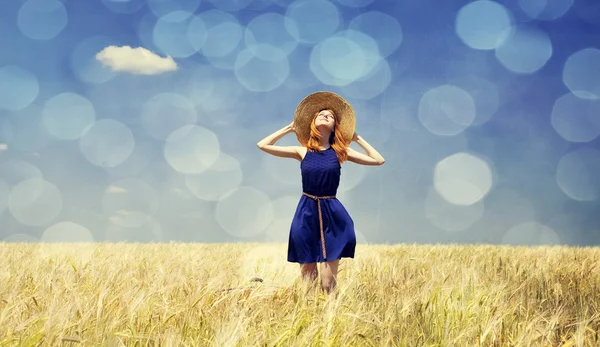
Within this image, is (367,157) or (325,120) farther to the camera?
(367,157)

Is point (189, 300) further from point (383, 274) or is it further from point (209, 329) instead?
point (383, 274)

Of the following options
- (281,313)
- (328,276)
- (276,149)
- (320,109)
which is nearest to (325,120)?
(320,109)

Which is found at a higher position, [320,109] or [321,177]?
[320,109]

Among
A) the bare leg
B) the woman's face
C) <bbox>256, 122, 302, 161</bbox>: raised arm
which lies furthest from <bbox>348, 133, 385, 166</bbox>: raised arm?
the bare leg

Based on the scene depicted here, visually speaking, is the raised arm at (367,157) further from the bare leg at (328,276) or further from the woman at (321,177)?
the bare leg at (328,276)

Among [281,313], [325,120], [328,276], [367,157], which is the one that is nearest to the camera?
[281,313]

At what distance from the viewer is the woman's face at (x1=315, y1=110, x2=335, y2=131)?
4.87 meters

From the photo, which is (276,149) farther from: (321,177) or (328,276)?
(328,276)

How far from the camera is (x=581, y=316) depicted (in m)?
3.93

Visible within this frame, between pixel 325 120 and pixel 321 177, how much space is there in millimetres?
562

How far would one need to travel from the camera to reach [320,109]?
5.06m

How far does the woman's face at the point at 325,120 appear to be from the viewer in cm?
487

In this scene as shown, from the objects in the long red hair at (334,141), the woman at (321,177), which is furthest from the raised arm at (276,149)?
the long red hair at (334,141)

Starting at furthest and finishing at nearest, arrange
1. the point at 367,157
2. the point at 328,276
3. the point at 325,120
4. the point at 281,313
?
the point at 367,157 < the point at 325,120 < the point at 328,276 < the point at 281,313
